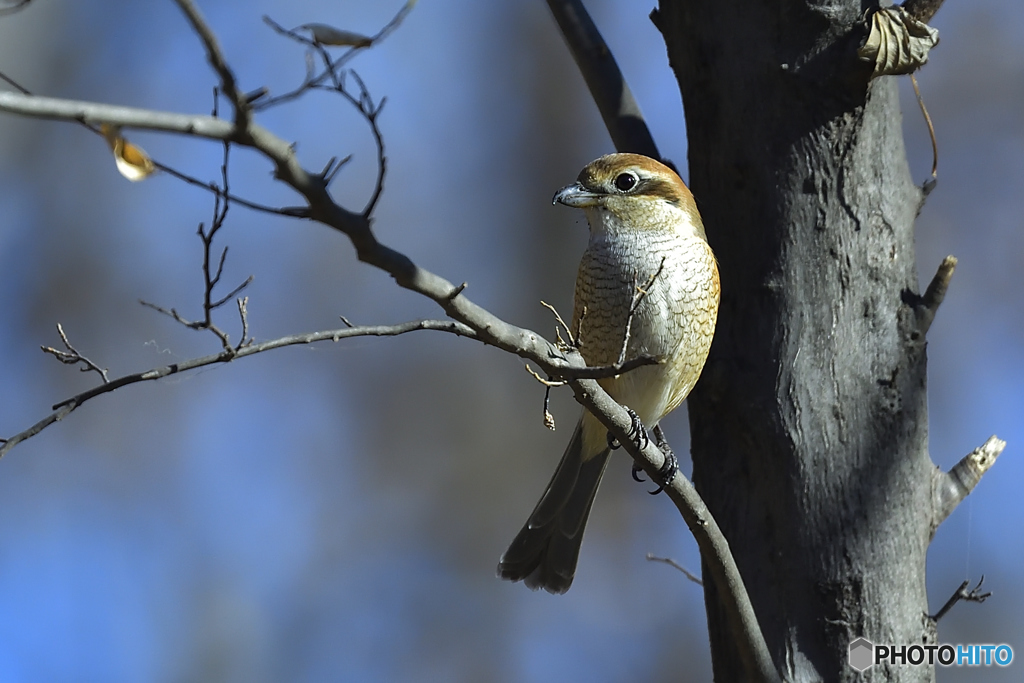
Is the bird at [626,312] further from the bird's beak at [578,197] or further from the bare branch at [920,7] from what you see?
the bare branch at [920,7]

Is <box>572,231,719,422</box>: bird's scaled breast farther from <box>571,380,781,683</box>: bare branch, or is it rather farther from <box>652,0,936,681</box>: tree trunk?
<box>571,380,781,683</box>: bare branch

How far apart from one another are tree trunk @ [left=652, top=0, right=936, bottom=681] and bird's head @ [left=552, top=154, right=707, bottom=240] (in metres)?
0.31

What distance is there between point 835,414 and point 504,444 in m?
6.67

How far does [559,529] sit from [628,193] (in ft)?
4.49

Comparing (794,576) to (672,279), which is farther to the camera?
(672,279)

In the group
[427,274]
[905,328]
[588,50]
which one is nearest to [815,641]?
[905,328]

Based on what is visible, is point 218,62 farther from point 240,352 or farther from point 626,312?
point 626,312

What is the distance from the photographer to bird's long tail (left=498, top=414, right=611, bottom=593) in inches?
147

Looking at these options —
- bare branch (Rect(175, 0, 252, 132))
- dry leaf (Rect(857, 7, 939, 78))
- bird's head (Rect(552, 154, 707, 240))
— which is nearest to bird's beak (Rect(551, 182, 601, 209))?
bird's head (Rect(552, 154, 707, 240))

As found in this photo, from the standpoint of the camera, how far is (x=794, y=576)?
2.91m

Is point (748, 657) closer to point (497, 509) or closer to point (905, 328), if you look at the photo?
Answer: point (905, 328)

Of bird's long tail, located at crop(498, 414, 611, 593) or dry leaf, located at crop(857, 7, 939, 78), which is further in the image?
bird's long tail, located at crop(498, 414, 611, 593)

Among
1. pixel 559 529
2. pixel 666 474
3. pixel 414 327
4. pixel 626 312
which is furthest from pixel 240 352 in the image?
pixel 559 529

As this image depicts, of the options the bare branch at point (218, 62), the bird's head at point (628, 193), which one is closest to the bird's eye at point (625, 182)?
the bird's head at point (628, 193)
